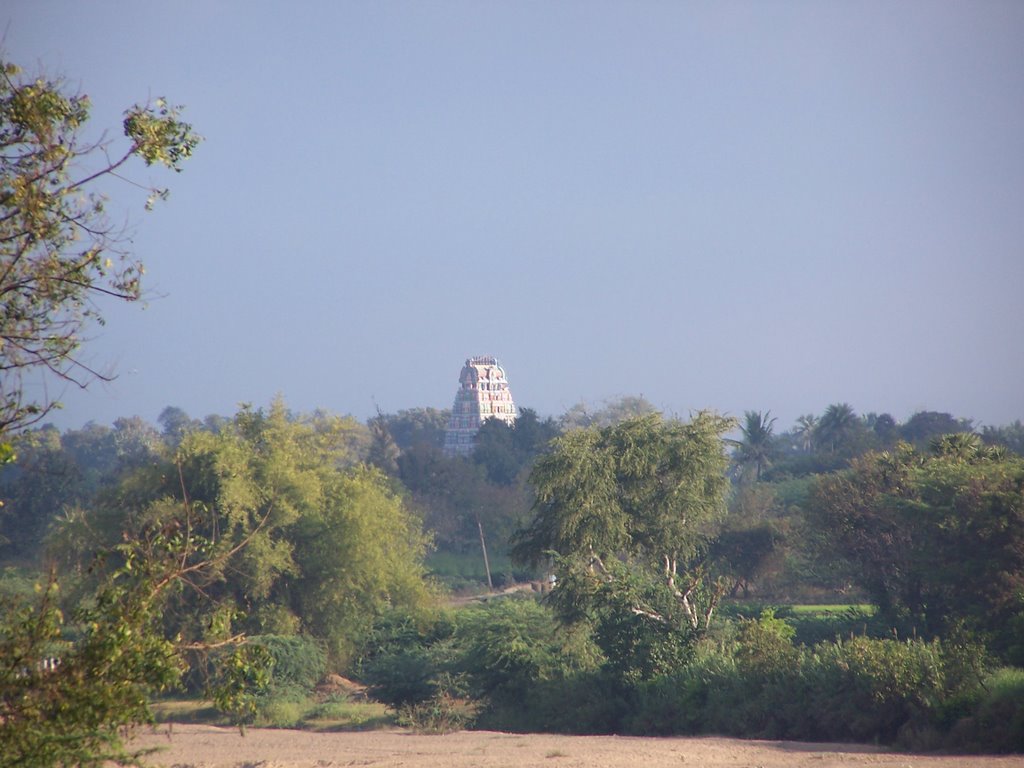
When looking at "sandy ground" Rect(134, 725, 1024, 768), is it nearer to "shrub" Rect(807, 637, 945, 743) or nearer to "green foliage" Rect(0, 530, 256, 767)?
"shrub" Rect(807, 637, 945, 743)

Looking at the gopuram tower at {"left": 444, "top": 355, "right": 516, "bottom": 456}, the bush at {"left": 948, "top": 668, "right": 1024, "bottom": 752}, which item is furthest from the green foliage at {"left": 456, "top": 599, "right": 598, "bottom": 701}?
the gopuram tower at {"left": 444, "top": 355, "right": 516, "bottom": 456}

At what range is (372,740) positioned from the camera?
18.5 m

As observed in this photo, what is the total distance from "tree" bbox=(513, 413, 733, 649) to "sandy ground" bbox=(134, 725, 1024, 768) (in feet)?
21.8

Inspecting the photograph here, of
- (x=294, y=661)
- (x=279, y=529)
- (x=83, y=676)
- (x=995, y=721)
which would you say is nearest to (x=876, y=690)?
(x=995, y=721)

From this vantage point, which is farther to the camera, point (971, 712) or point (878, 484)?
point (878, 484)

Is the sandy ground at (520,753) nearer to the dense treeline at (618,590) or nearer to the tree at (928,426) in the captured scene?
the dense treeline at (618,590)

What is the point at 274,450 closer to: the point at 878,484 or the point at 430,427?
the point at 878,484

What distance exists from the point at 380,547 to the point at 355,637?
297cm

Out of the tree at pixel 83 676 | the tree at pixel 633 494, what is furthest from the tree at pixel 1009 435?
the tree at pixel 83 676

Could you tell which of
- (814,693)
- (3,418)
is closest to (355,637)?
(814,693)

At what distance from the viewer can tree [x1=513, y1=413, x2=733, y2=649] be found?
24.1 metres

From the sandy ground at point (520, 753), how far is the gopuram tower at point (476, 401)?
342ft

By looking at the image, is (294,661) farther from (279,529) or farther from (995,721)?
(995,721)

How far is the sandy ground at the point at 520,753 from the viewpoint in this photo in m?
13.6
